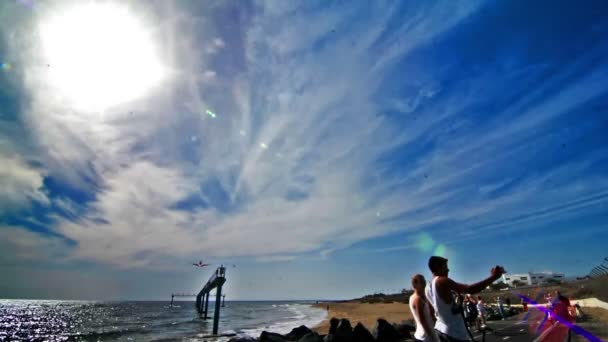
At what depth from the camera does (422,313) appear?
3980 millimetres

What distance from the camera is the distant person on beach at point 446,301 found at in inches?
145

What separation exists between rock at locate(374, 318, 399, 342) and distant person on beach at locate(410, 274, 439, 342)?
10.5 m

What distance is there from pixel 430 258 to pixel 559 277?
119588 mm

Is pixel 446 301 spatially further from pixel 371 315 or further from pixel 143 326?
pixel 371 315

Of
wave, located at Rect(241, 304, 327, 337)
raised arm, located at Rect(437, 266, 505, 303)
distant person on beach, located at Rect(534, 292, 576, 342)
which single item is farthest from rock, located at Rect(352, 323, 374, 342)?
wave, located at Rect(241, 304, 327, 337)

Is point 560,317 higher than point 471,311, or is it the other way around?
point 471,311

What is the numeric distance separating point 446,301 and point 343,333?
10.9m

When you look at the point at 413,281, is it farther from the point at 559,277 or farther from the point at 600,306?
the point at 559,277

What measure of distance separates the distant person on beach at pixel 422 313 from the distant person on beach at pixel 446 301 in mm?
111

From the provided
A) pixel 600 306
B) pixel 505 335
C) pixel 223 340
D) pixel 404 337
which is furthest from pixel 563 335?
pixel 223 340

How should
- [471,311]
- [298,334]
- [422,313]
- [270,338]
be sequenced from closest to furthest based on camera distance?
[422,313]
[471,311]
[270,338]
[298,334]

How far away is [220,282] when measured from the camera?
103 feet

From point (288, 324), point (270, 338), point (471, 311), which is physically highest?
point (471, 311)

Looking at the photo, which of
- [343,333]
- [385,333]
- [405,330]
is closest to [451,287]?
[343,333]
